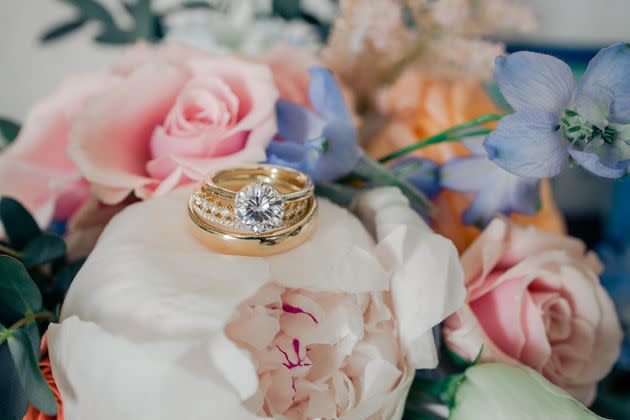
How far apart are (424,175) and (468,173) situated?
0.11 feet

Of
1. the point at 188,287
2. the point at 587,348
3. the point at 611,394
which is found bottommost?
the point at 611,394

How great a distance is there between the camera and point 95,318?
0.83 feet

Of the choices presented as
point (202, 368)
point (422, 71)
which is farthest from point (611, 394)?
point (202, 368)

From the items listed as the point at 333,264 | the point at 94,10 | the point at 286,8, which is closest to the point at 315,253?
the point at 333,264

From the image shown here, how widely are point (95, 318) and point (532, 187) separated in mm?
337

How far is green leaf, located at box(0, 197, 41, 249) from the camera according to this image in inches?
14.4

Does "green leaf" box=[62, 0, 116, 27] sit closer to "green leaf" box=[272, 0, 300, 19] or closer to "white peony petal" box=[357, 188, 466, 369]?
"green leaf" box=[272, 0, 300, 19]

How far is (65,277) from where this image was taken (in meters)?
0.37

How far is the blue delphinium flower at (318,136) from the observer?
0.37 m

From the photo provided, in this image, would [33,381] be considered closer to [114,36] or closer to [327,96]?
[327,96]

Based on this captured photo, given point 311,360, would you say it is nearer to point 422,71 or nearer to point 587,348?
point 587,348

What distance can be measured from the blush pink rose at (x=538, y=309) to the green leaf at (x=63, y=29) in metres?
0.54

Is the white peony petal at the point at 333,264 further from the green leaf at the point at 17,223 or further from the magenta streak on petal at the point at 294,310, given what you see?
the green leaf at the point at 17,223

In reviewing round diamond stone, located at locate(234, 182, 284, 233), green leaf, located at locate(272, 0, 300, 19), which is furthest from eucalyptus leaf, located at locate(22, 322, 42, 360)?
green leaf, located at locate(272, 0, 300, 19)
